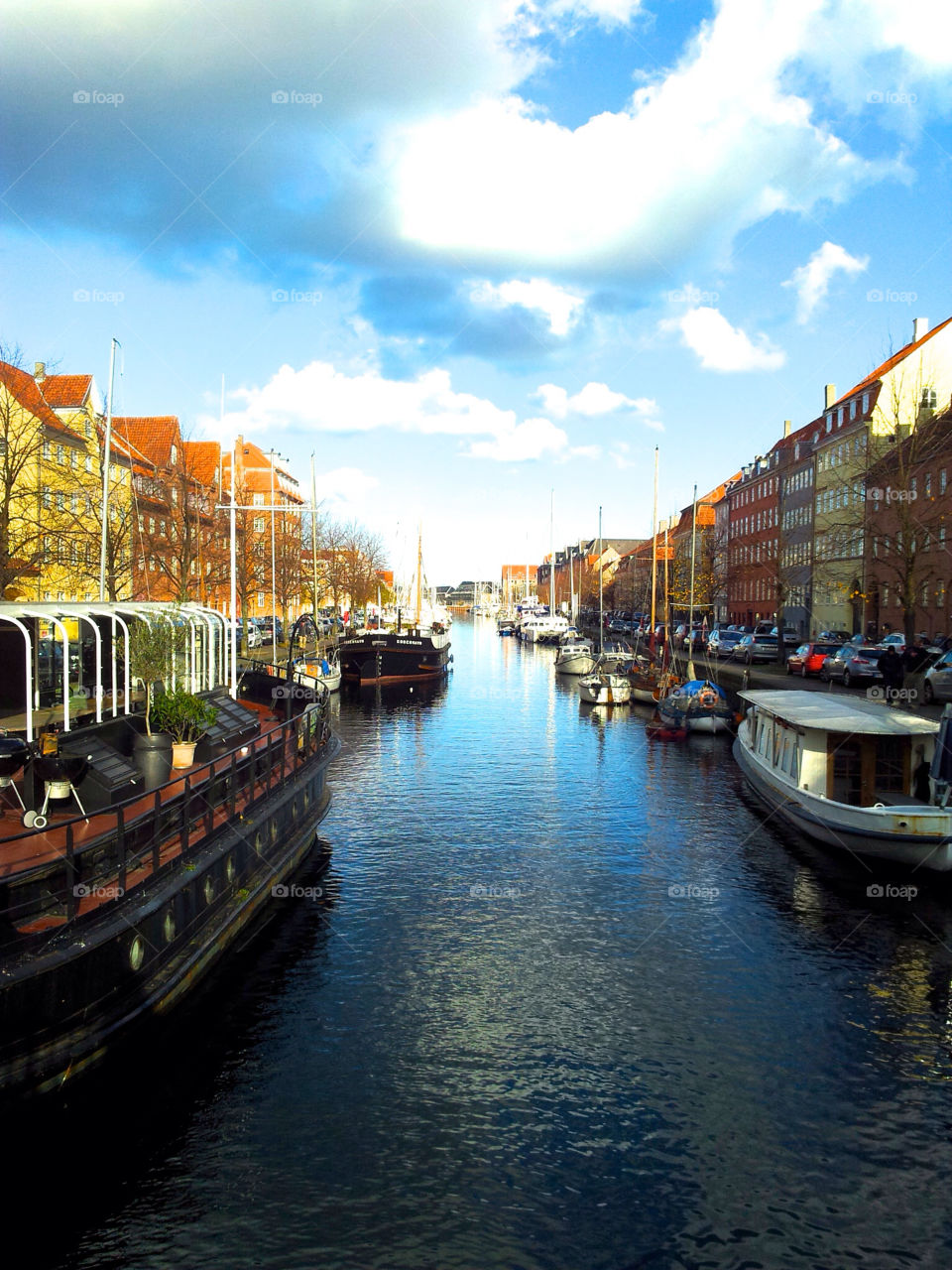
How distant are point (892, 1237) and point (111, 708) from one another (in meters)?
13.2

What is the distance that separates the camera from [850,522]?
5750 cm

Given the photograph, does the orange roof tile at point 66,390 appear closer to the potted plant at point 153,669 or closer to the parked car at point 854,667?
the parked car at point 854,667

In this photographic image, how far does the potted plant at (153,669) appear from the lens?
1381 cm

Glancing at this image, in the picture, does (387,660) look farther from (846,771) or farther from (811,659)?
(846,771)

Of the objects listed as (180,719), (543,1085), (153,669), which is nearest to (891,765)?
(543,1085)

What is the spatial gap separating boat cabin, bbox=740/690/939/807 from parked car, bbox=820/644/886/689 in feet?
63.0

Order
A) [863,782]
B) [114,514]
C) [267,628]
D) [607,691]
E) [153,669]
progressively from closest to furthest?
[153,669] → [863,782] → [114,514] → [607,691] → [267,628]

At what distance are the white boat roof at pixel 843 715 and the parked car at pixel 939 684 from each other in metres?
12.1

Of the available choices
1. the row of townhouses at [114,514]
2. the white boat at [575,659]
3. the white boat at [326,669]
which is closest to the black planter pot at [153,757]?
the row of townhouses at [114,514]

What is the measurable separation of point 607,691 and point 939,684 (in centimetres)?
1719

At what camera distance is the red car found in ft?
154

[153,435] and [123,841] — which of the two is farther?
[153,435]

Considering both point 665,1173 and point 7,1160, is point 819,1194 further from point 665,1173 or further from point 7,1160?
point 7,1160

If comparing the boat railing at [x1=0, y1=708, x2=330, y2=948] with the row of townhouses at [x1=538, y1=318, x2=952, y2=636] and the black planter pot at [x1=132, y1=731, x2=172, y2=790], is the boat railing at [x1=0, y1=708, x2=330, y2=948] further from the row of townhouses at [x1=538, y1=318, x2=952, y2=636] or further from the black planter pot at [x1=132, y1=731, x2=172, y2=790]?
the row of townhouses at [x1=538, y1=318, x2=952, y2=636]
